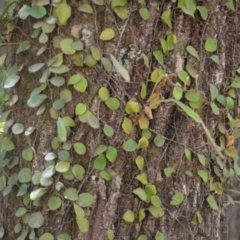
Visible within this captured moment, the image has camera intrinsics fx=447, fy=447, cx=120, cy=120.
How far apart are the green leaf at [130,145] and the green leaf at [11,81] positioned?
0.33m

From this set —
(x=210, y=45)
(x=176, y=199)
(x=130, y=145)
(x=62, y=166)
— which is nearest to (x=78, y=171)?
(x=62, y=166)

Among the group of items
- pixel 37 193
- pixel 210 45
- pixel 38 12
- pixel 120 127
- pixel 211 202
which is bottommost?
pixel 211 202

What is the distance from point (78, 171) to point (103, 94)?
7.8 inches

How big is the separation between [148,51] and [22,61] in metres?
0.34

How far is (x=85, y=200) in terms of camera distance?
3.58ft

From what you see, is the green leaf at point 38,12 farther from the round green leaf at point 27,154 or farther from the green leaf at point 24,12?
the round green leaf at point 27,154

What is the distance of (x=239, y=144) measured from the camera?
1.96 metres

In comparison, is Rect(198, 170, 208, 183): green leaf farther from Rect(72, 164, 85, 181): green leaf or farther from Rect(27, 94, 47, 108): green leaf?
Rect(27, 94, 47, 108): green leaf

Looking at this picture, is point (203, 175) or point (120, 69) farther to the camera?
point (203, 175)

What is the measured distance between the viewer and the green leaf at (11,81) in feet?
3.84

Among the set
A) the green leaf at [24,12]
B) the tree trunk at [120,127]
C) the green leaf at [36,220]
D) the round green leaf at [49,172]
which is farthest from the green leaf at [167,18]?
the green leaf at [36,220]

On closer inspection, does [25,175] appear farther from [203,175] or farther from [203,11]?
[203,11]

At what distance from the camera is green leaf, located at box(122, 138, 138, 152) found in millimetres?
1098

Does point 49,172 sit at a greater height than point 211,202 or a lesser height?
greater
